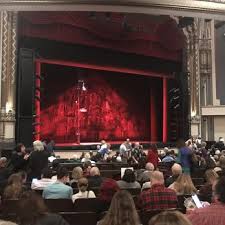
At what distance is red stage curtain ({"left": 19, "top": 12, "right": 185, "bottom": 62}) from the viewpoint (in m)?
15.7

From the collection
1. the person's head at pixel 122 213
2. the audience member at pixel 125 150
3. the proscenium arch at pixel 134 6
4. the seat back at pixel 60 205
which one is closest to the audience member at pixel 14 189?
the seat back at pixel 60 205

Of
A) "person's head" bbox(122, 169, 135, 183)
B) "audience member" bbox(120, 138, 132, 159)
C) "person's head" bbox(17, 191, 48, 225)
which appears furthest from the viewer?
"audience member" bbox(120, 138, 132, 159)

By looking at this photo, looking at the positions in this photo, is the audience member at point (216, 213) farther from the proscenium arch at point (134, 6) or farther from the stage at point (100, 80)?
the stage at point (100, 80)

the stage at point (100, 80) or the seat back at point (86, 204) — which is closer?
the seat back at point (86, 204)

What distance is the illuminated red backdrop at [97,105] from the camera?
19.2m

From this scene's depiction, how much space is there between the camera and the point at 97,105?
69.1 feet

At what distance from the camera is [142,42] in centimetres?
1888

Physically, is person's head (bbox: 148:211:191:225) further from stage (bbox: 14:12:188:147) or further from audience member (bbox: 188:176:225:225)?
stage (bbox: 14:12:188:147)

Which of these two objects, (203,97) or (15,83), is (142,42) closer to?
(203,97)

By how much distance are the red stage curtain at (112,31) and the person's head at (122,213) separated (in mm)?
12923

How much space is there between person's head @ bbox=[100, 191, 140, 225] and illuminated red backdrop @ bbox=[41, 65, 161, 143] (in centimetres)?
1513

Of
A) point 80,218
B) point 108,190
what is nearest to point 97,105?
point 108,190

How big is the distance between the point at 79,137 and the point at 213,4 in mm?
12673

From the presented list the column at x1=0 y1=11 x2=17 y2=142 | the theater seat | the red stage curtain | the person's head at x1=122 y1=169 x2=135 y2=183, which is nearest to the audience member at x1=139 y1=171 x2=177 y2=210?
the theater seat
